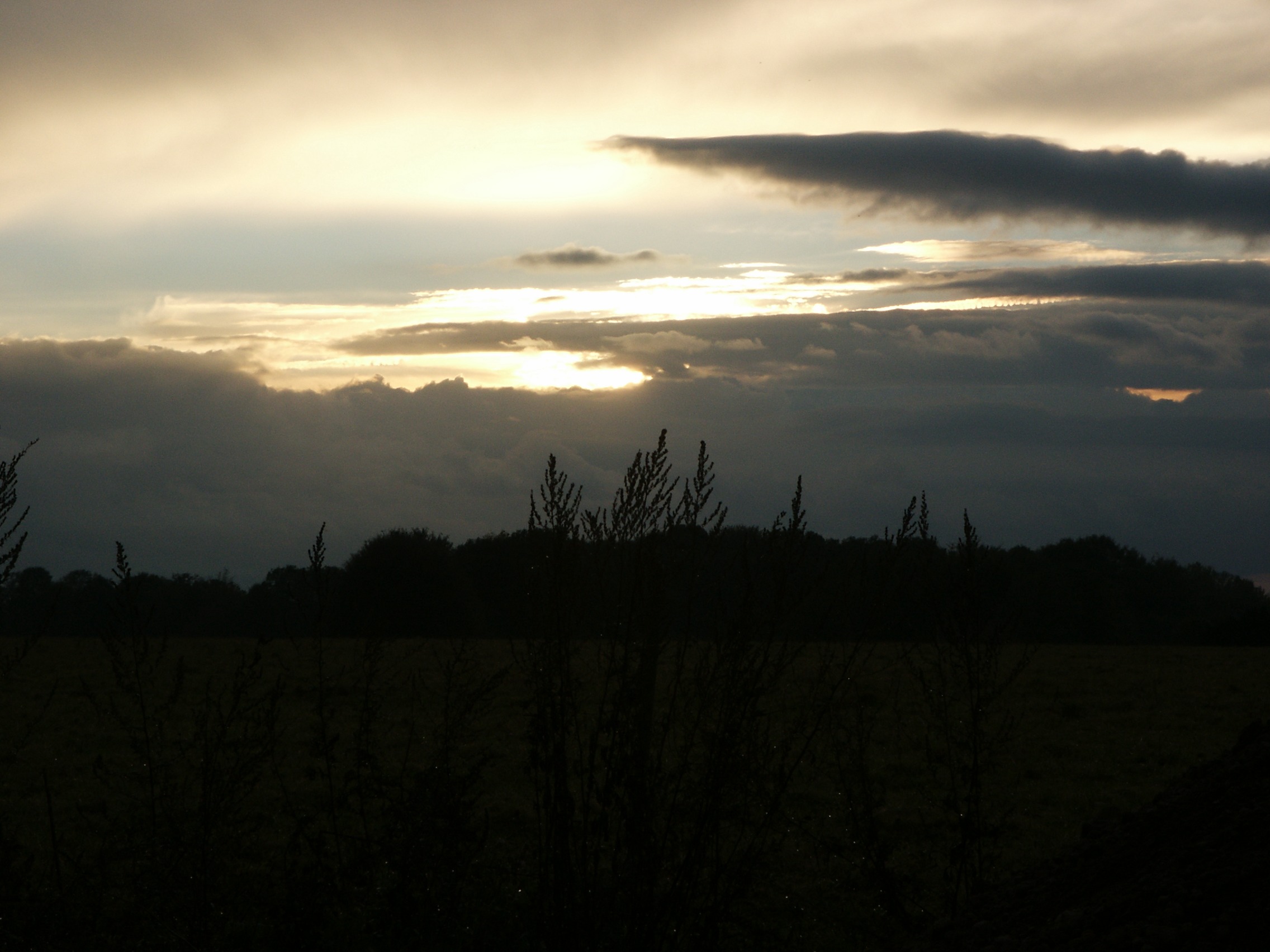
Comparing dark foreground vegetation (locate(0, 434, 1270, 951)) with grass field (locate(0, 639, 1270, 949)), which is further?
grass field (locate(0, 639, 1270, 949))

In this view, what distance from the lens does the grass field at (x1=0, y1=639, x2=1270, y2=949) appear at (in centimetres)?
755

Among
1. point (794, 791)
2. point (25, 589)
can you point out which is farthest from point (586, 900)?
point (794, 791)

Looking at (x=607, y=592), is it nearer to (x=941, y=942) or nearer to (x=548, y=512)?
(x=548, y=512)

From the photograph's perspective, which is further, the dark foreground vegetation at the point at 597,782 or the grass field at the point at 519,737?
the grass field at the point at 519,737

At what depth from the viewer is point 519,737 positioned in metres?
5.60

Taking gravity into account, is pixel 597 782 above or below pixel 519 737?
below

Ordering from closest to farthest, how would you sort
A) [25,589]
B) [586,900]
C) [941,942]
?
[586,900] → [941,942] → [25,589]

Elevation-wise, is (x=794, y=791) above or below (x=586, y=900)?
below

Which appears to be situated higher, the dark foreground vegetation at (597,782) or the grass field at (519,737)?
the dark foreground vegetation at (597,782)

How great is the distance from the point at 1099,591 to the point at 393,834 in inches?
1978

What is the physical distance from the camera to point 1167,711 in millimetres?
16844

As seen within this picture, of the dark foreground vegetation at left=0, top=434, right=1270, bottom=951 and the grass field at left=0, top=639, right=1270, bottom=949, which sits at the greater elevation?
the dark foreground vegetation at left=0, top=434, right=1270, bottom=951

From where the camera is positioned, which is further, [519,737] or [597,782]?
[597,782]

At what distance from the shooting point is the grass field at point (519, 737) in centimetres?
755
